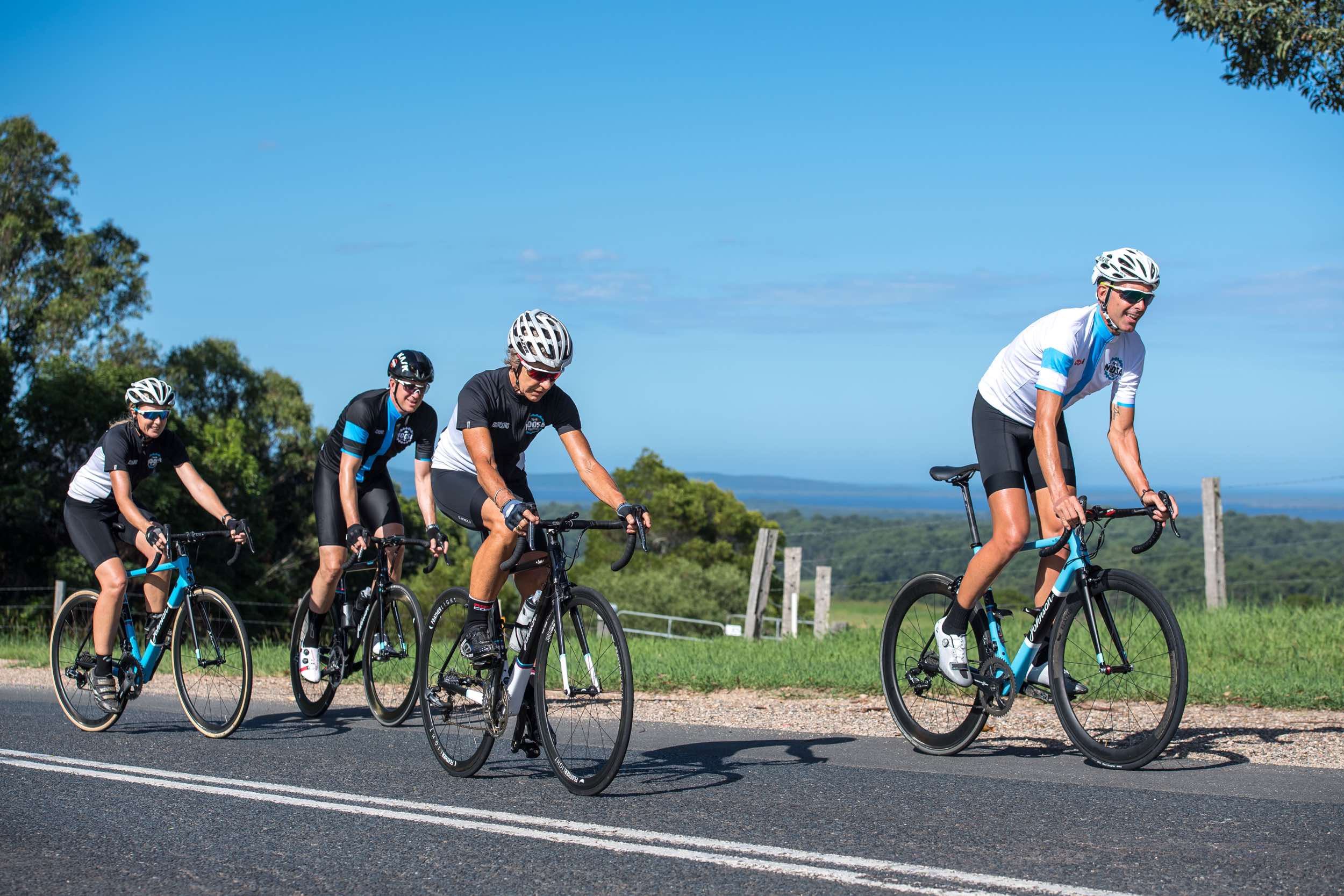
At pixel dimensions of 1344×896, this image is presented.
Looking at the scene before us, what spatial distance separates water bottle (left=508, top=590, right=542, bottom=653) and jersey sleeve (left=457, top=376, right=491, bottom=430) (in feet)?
2.86

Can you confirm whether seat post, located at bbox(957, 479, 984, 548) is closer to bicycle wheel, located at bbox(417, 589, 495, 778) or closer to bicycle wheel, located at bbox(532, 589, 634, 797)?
bicycle wheel, located at bbox(532, 589, 634, 797)

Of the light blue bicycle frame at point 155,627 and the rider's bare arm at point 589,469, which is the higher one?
the rider's bare arm at point 589,469

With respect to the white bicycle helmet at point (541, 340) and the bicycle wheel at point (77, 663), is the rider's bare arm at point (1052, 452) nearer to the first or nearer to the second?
the white bicycle helmet at point (541, 340)

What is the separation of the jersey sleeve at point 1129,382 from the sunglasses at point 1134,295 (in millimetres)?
363

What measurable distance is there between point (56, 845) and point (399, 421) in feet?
13.1

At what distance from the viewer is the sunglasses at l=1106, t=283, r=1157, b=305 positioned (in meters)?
6.12

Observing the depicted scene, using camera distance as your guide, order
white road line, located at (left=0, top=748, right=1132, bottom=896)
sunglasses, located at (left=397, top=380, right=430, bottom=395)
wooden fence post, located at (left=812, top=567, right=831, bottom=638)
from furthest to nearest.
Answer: wooden fence post, located at (left=812, top=567, right=831, bottom=638)
sunglasses, located at (left=397, top=380, right=430, bottom=395)
white road line, located at (left=0, top=748, right=1132, bottom=896)

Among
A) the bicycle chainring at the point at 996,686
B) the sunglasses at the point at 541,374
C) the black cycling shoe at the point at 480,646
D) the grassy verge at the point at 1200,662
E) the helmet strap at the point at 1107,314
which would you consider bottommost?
the grassy verge at the point at 1200,662

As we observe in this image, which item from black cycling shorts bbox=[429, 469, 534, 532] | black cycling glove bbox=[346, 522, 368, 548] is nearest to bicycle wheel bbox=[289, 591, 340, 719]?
black cycling glove bbox=[346, 522, 368, 548]

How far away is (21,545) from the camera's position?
123 feet

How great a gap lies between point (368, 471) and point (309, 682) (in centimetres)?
148

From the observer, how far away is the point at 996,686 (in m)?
6.39

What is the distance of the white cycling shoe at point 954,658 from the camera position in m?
Result: 6.57

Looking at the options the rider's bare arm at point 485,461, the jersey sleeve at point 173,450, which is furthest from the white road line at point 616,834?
the jersey sleeve at point 173,450
